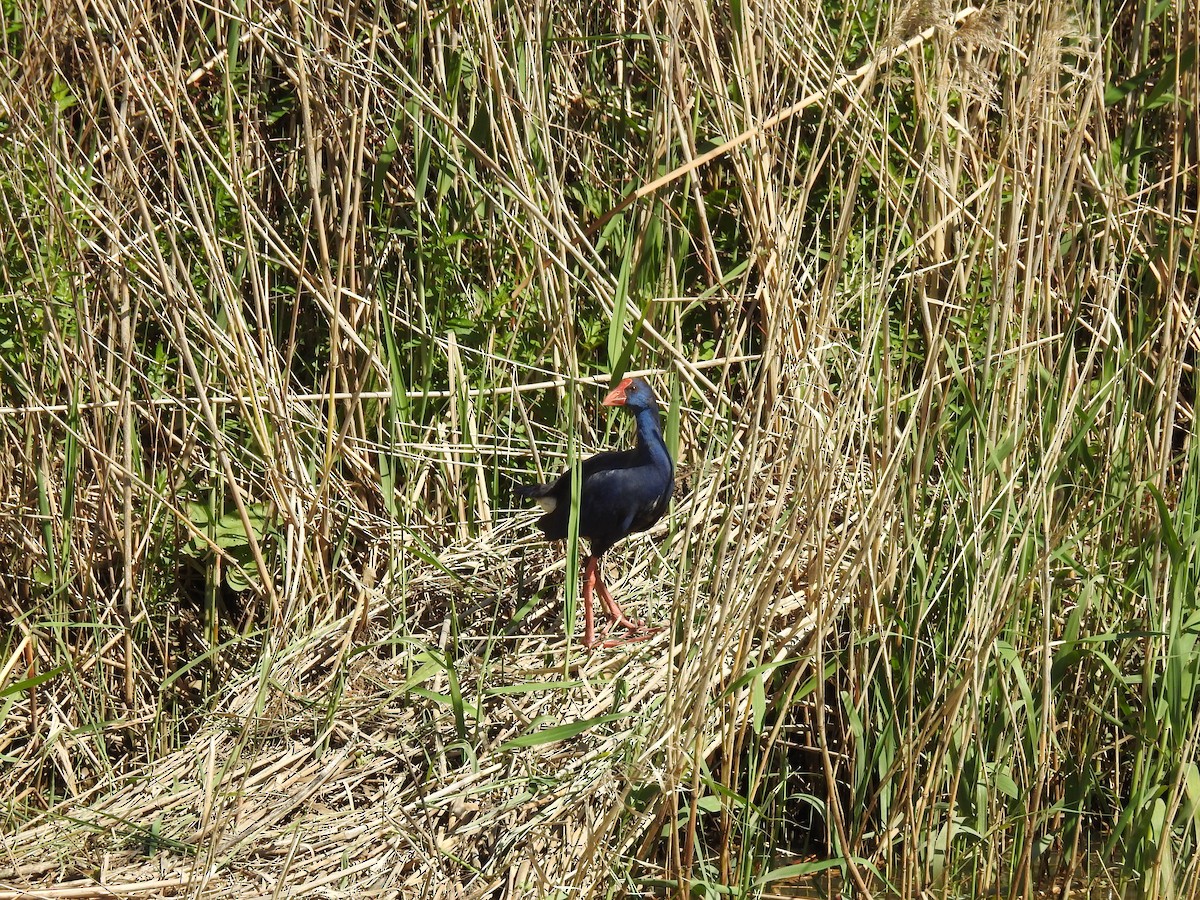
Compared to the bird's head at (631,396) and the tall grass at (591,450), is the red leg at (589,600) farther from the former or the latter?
the bird's head at (631,396)

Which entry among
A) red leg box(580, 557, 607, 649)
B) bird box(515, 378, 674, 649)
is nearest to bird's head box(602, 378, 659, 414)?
bird box(515, 378, 674, 649)

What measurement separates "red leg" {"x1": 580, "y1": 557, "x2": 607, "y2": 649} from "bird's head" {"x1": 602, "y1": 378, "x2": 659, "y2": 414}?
0.33 metres

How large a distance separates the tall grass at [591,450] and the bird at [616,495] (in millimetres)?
66

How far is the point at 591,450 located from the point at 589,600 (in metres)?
0.57

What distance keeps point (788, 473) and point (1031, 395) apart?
74 centimetres

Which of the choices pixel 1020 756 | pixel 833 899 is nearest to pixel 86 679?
pixel 833 899

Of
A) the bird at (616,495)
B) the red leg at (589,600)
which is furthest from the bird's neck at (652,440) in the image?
the red leg at (589,600)

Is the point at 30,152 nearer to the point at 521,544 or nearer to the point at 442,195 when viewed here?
the point at 442,195

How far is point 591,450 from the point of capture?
315cm

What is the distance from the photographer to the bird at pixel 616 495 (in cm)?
268

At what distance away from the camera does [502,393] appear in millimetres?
3076

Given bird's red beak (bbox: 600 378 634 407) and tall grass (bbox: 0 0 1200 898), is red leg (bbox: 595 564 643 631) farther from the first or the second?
bird's red beak (bbox: 600 378 634 407)

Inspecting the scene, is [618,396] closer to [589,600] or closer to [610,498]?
[610,498]

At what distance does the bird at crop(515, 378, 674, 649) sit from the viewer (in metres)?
2.68
